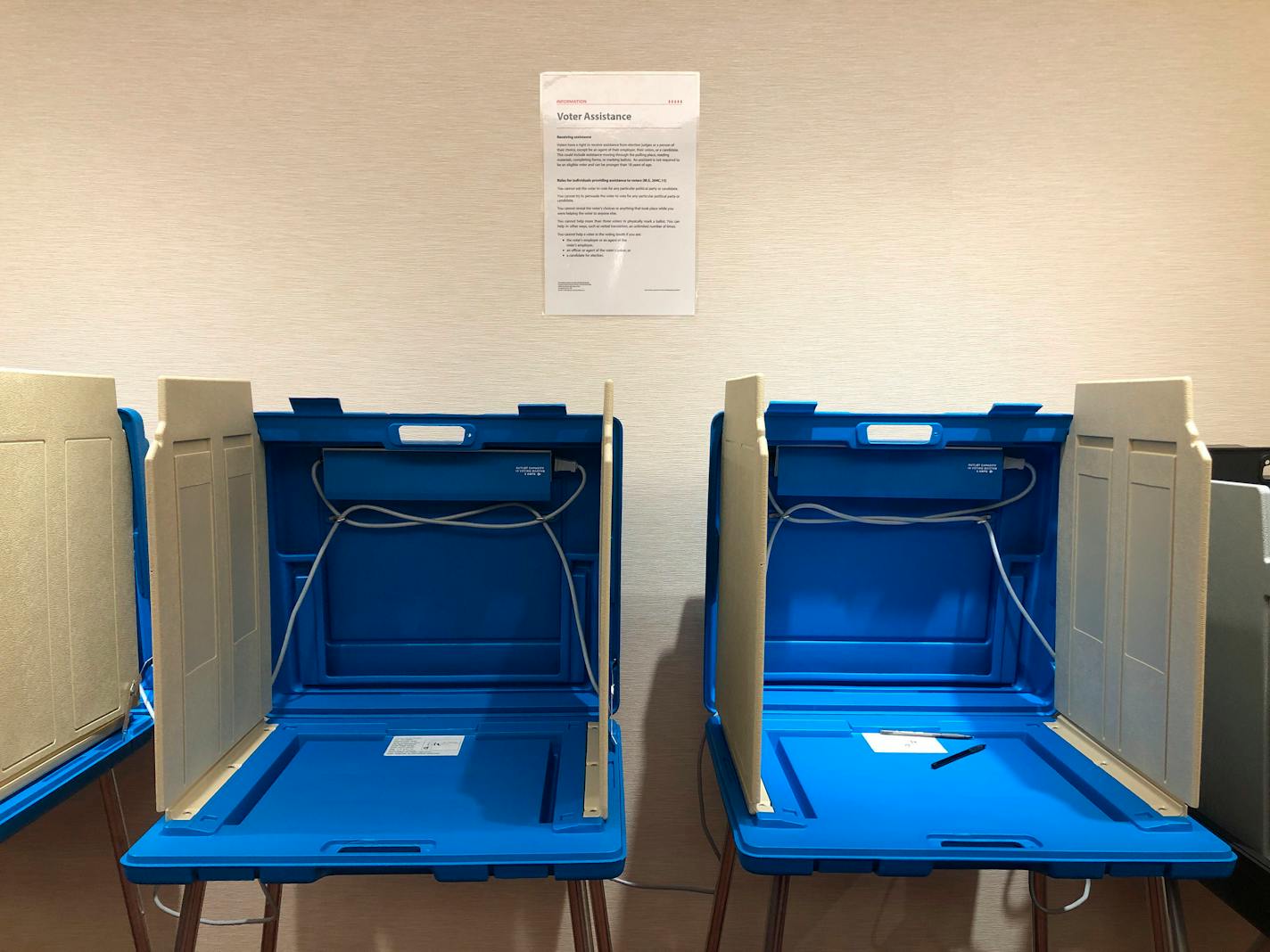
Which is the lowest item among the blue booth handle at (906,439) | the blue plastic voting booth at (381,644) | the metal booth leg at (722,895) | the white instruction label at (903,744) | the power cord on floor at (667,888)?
the power cord on floor at (667,888)

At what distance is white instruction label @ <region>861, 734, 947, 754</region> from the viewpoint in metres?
1.11

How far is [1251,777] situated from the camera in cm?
102

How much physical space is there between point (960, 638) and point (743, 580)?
503 mm

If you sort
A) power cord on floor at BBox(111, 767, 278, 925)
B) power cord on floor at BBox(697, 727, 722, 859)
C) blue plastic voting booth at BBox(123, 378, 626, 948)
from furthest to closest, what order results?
1. power cord on floor at BBox(697, 727, 722, 859)
2. power cord on floor at BBox(111, 767, 278, 925)
3. blue plastic voting booth at BBox(123, 378, 626, 948)

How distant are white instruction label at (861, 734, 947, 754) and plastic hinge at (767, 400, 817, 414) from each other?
50cm

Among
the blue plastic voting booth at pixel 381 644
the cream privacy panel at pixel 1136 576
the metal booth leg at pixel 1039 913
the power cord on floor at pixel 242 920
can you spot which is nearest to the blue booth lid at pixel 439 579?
the blue plastic voting booth at pixel 381 644

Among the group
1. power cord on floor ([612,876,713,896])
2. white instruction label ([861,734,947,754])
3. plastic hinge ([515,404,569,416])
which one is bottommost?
power cord on floor ([612,876,713,896])

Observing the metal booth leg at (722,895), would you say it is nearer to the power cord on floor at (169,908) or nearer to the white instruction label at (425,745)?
the white instruction label at (425,745)

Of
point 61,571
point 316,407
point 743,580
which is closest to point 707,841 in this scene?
point 743,580

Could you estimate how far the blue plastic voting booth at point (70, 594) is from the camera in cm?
96

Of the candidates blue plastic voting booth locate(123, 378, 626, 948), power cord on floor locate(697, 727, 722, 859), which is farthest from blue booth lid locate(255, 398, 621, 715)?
power cord on floor locate(697, 727, 722, 859)

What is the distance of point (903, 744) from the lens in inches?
44.4

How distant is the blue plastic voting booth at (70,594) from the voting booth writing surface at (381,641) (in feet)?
0.66

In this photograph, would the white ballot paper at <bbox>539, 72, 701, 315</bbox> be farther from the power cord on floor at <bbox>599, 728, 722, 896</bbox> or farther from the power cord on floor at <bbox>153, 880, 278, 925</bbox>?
the power cord on floor at <bbox>153, 880, 278, 925</bbox>
